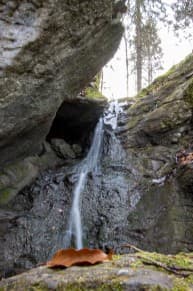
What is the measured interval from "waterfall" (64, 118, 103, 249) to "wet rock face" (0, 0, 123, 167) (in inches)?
72.8

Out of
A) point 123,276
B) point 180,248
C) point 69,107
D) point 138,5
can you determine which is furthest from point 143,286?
point 69,107

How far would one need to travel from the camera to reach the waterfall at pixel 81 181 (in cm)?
536

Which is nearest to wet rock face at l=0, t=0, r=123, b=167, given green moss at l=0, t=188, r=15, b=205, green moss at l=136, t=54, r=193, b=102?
green moss at l=0, t=188, r=15, b=205

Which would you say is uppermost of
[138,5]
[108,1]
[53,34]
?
[138,5]

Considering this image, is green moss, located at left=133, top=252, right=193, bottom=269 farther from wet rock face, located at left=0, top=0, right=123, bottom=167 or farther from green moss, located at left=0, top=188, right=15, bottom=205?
green moss, located at left=0, top=188, right=15, bottom=205

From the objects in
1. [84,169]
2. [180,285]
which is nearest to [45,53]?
[180,285]

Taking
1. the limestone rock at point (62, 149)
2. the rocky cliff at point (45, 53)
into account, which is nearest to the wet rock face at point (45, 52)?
the rocky cliff at point (45, 53)

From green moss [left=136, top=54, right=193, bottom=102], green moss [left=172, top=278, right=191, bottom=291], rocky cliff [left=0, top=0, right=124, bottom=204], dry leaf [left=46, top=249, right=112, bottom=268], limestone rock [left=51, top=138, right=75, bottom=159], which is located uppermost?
green moss [left=136, top=54, right=193, bottom=102]

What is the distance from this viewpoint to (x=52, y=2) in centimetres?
352

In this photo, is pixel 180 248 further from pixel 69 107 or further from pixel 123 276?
pixel 69 107

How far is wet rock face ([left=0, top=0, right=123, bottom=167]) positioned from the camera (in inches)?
137

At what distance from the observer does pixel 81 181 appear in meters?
6.77

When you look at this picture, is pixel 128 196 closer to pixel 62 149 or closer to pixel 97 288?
pixel 62 149

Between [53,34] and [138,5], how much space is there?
2.73 meters
